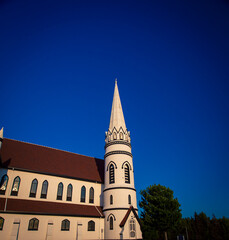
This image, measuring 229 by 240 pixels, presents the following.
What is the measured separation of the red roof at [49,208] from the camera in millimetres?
22703

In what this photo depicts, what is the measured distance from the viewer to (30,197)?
2523 cm

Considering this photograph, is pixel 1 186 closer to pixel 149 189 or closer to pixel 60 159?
pixel 60 159

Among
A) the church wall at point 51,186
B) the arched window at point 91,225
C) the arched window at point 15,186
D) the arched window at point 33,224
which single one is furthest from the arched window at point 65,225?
the arched window at point 15,186

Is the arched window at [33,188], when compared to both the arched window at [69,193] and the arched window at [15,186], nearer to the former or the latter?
the arched window at [15,186]

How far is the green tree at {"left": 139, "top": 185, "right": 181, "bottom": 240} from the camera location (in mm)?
27719

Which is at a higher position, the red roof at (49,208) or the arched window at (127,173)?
the arched window at (127,173)

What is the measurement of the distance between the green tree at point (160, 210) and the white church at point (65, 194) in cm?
271

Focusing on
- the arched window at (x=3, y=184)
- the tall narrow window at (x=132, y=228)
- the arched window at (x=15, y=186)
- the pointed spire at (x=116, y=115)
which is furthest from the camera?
the pointed spire at (x=116, y=115)

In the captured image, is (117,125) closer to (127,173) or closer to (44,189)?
(127,173)

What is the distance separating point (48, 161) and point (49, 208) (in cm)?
747

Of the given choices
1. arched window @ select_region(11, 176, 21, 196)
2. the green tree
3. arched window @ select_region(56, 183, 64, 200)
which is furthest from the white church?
the green tree

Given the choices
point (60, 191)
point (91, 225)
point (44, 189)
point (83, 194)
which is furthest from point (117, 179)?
point (44, 189)

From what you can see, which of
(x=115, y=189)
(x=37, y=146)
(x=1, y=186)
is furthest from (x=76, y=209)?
(x=37, y=146)

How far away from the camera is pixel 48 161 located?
29984mm
